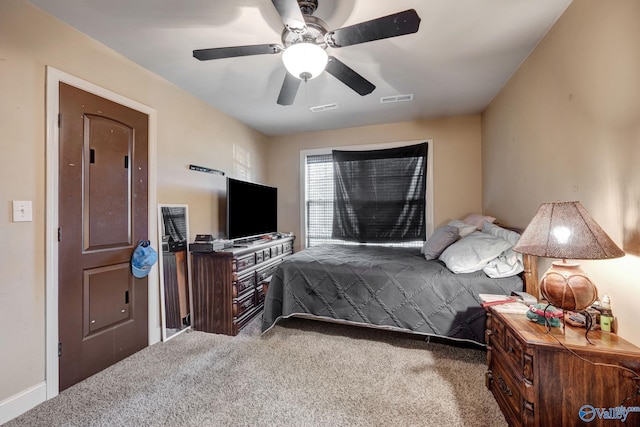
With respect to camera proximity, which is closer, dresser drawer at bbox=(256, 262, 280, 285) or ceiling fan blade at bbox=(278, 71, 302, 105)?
ceiling fan blade at bbox=(278, 71, 302, 105)

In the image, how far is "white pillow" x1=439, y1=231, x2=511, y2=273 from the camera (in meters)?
2.10

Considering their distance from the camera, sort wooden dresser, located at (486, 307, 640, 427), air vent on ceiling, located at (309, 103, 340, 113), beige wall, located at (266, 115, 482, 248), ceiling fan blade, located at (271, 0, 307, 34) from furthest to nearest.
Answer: beige wall, located at (266, 115, 482, 248) → air vent on ceiling, located at (309, 103, 340, 113) → ceiling fan blade, located at (271, 0, 307, 34) → wooden dresser, located at (486, 307, 640, 427)

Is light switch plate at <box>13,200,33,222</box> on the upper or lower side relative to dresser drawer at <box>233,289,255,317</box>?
upper

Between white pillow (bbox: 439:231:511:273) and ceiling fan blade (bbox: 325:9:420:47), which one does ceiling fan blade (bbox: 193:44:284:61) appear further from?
white pillow (bbox: 439:231:511:273)

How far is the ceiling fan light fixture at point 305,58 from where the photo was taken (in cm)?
147

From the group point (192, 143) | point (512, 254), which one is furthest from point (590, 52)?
point (192, 143)

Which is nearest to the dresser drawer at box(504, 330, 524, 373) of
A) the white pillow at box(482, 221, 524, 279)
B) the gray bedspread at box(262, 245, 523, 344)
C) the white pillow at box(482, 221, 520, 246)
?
the gray bedspread at box(262, 245, 523, 344)

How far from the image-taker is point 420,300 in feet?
7.18

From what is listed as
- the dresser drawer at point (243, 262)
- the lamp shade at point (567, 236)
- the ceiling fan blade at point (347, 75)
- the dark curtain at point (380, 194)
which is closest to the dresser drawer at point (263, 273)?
the dresser drawer at point (243, 262)

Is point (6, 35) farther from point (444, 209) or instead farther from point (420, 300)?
point (444, 209)

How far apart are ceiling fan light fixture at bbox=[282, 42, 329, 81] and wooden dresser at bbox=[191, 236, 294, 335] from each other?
5.87 ft

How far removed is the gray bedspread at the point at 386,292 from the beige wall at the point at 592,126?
65 centimetres

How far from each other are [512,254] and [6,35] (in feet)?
12.1

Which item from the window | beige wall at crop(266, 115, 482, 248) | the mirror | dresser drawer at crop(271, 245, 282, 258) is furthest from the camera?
the window
